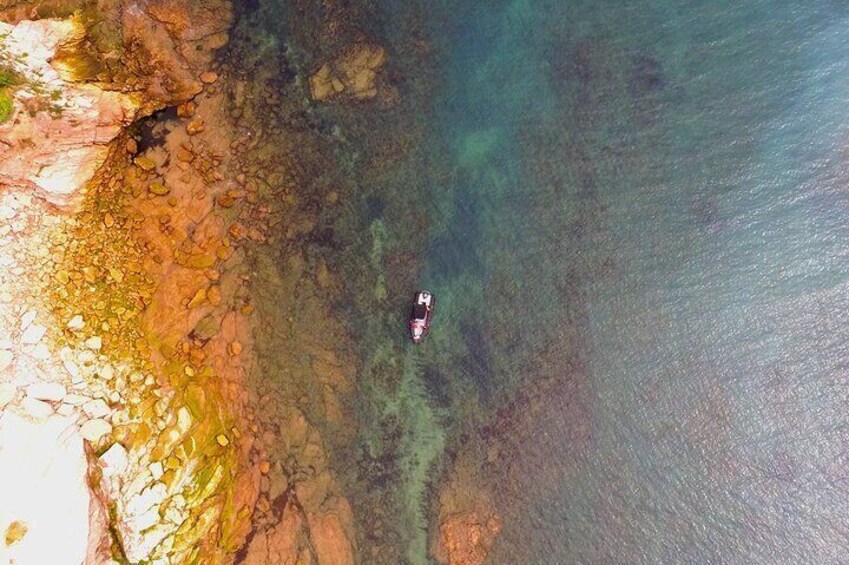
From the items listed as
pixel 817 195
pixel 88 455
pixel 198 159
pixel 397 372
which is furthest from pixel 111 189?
pixel 817 195

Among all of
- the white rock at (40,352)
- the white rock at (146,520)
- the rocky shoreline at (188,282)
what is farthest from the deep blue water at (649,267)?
the white rock at (40,352)

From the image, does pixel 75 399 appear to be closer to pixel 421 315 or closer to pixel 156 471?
pixel 156 471

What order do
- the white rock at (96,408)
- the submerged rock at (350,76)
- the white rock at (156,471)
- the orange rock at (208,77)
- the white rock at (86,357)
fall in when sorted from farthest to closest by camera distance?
the submerged rock at (350,76)
the orange rock at (208,77)
the white rock at (156,471)
the white rock at (86,357)
the white rock at (96,408)

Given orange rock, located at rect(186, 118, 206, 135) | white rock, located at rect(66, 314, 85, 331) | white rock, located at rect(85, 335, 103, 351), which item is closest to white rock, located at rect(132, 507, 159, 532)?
white rock, located at rect(85, 335, 103, 351)

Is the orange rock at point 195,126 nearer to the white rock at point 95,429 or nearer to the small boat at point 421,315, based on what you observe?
the small boat at point 421,315

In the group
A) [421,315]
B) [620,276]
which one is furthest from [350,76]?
[620,276]

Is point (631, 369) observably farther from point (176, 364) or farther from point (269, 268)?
point (176, 364)
